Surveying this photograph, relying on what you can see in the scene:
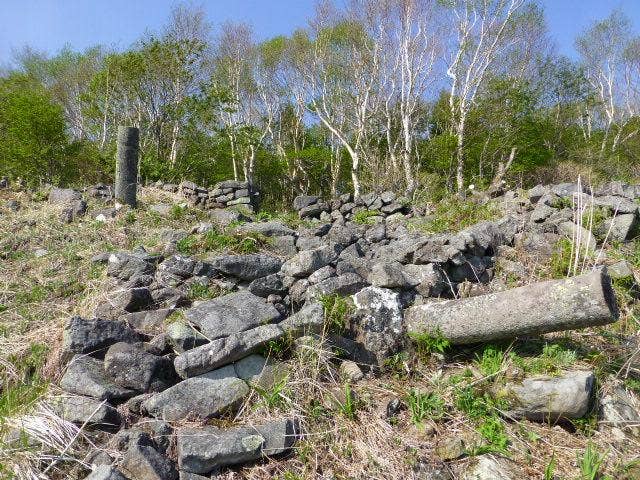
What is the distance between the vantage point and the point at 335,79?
74.7 feet

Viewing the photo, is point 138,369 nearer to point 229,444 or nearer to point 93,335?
point 93,335

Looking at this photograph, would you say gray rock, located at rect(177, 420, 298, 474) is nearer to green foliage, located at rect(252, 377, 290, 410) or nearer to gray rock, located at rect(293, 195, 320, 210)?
green foliage, located at rect(252, 377, 290, 410)

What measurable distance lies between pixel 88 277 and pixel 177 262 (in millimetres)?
1166

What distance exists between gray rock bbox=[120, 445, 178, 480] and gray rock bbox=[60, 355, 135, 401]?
1.95ft

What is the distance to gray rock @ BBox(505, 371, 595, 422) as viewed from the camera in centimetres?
284

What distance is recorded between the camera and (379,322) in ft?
11.7

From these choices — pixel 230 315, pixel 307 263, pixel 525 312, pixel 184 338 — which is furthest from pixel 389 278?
pixel 184 338

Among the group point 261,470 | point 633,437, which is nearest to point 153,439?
point 261,470

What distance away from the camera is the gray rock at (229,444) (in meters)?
2.57

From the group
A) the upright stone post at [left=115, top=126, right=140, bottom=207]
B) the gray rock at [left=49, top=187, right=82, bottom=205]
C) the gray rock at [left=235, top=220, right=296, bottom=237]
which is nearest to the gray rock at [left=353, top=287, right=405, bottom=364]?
the gray rock at [left=235, top=220, right=296, bottom=237]

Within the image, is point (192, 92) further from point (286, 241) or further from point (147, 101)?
point (286, 241)

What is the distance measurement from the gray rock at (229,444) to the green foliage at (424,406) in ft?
2.56

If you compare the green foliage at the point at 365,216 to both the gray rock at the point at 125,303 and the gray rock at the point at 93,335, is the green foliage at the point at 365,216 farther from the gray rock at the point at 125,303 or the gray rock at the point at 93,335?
the gray rock at the point at 93,335

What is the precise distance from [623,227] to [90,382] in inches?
228
